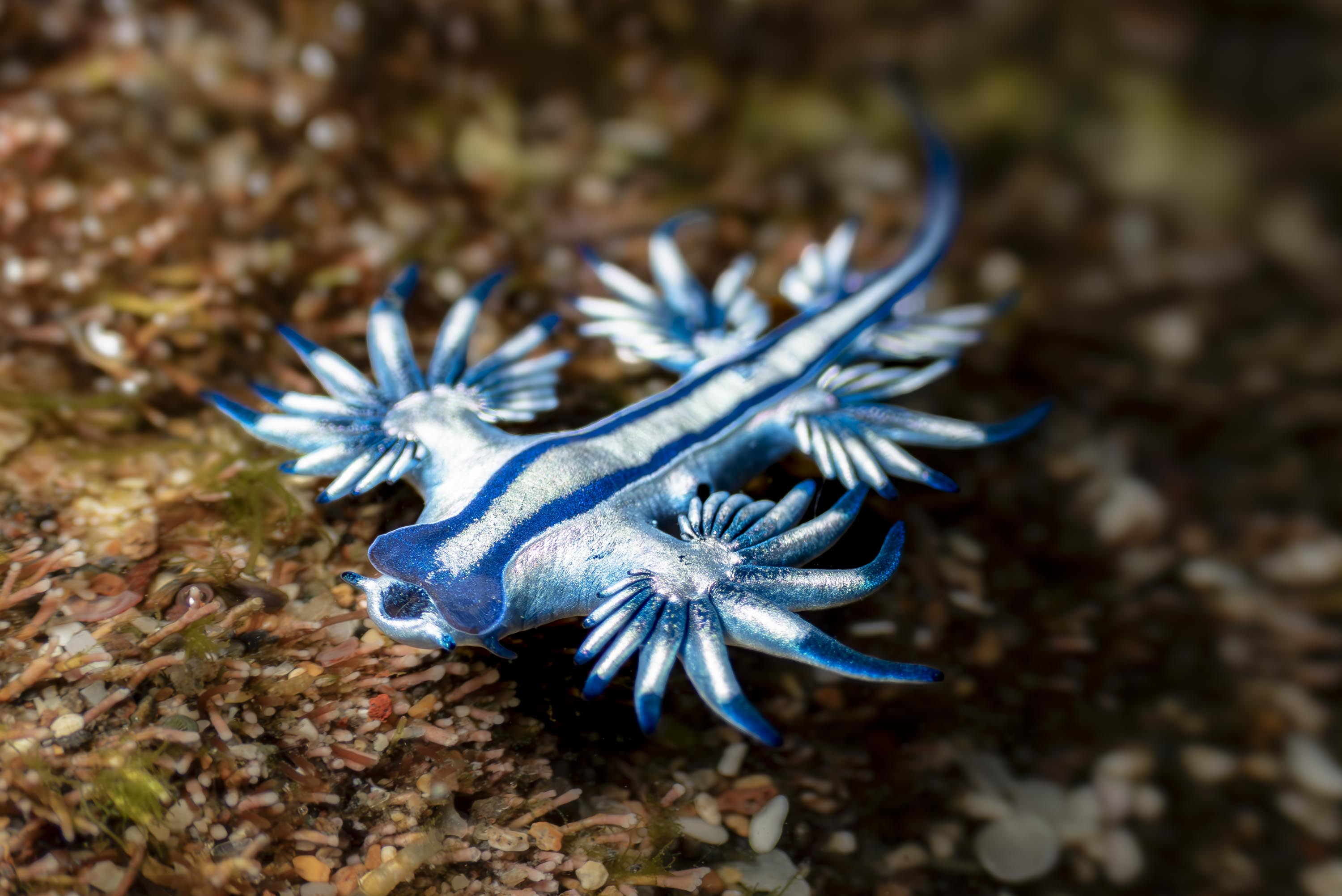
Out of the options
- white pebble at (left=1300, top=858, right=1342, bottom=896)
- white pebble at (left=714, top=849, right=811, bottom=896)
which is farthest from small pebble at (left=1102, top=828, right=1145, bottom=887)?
white pebble at (left=714, top=849, right=811, bottom=896)

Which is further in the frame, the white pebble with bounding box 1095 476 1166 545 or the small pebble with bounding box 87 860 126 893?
the white pebble with bounding box 1095 476 1166 545

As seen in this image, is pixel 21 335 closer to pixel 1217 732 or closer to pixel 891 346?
pixel 891 346

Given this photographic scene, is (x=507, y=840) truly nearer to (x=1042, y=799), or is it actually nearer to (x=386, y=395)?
(x=386, y=395)

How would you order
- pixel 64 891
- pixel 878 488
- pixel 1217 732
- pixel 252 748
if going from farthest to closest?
1. pixel 1217 732
2. pixel 878 488
3. pixel 252 748
4. pixel 64 891

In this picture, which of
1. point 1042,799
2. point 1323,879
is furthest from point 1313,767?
point 1042,799

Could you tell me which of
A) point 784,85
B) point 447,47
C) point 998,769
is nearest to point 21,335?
point 447,47

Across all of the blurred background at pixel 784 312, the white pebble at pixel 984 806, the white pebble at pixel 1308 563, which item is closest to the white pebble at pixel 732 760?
the blurred background at pixel 784 312

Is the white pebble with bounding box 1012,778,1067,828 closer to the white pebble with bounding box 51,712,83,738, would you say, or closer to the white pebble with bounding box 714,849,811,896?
the white pebble with bounding box 714,849,811,896
